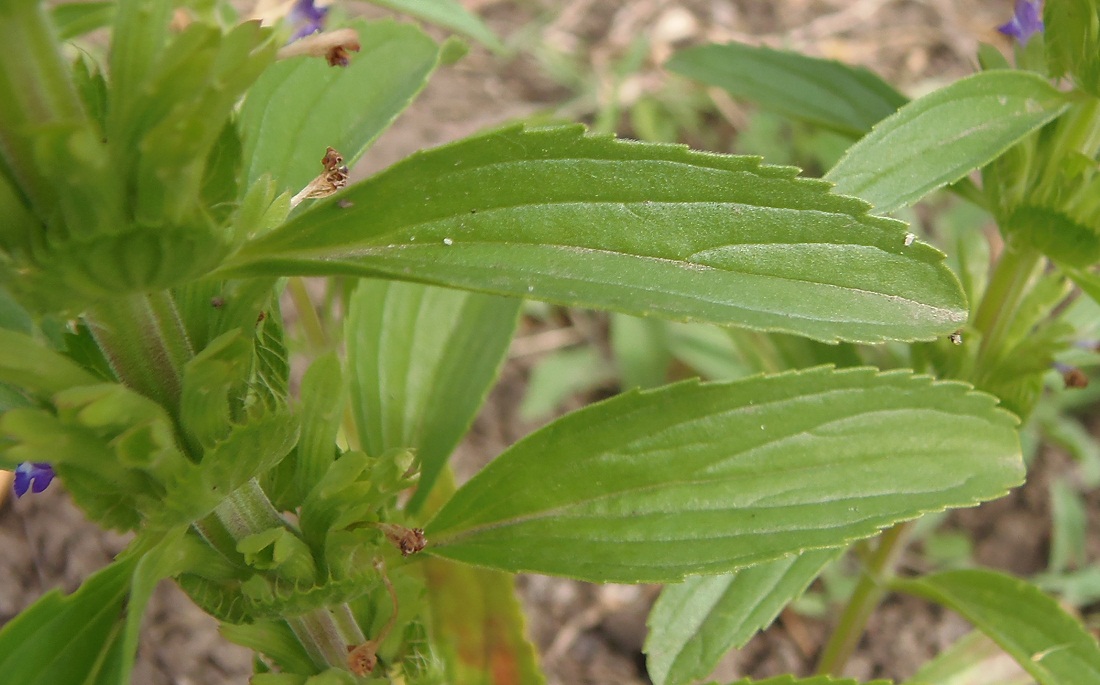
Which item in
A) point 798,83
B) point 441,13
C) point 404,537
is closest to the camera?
point 404,537

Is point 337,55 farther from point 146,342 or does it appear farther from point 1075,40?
point 1075,40

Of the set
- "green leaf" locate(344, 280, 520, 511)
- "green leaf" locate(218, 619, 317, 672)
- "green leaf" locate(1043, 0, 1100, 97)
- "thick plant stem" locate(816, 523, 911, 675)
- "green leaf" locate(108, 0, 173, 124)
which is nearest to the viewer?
"green leaf" locate(108, 0, 173, 124)

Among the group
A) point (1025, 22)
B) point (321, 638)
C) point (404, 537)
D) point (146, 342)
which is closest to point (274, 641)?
point (321, 638)

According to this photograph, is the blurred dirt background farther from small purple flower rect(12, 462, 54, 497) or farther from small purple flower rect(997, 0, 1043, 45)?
small purple flower rect(12, 462, 54, 497)

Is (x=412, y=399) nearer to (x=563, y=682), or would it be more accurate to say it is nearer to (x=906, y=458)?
(x=906, y=458)

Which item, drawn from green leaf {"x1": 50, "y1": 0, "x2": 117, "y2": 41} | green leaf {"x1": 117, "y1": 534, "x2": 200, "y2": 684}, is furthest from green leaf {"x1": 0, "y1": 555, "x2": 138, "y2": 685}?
green leaf {"x1": 50, "y1": 0, "x2": 117, "y2": 41}

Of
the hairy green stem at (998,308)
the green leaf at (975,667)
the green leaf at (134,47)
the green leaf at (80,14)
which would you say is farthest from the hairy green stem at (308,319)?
the green leaf at (975,667)

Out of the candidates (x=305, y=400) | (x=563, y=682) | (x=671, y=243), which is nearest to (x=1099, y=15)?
(x=671, y=243)
